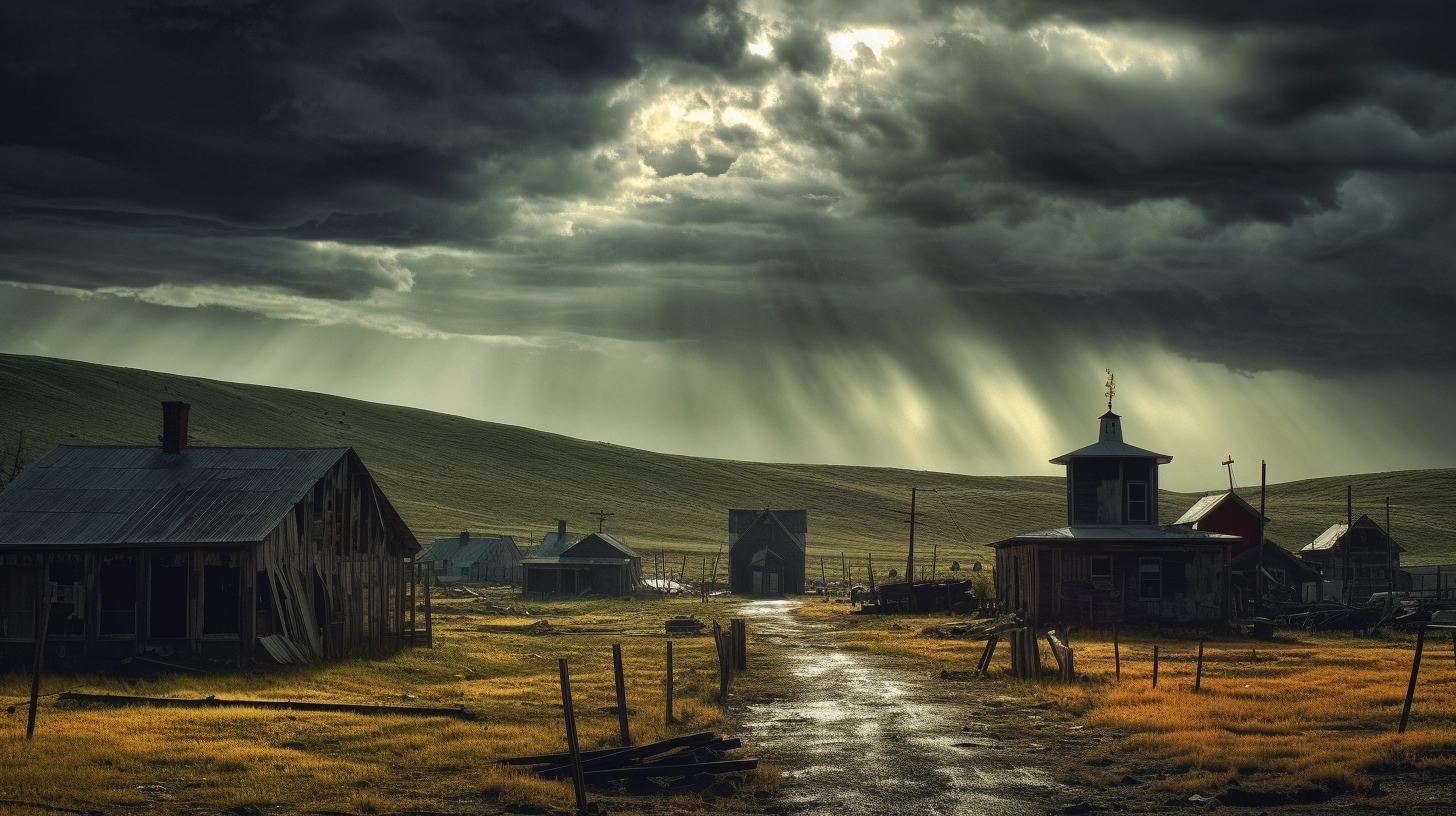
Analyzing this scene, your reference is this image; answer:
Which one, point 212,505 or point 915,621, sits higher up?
point 212,505

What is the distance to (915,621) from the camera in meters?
56.9

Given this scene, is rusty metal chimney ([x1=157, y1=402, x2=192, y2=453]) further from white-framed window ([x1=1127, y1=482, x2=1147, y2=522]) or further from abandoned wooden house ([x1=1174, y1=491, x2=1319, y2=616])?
abandoned wooden house ([x1=1174, y1=491, x2=1319, y2=616])

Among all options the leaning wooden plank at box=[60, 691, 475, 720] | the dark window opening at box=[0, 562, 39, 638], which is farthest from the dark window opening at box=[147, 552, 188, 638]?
the leaning wooden plank at box=[60, 691, 475, 720]

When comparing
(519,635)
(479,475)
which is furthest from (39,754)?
(479,475)

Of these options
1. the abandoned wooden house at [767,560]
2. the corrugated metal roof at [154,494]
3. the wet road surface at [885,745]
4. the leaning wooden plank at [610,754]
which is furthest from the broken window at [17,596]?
the abandoned wooden house at [767,560]

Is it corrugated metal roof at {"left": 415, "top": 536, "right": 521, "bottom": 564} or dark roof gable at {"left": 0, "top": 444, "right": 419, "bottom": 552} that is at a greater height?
dark roof gable at {"left": 0, "top": 444, "right": 419, "bottom": 552}

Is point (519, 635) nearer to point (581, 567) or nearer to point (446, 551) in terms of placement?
point (581, 567)

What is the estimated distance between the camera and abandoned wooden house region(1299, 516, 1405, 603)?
259 ft

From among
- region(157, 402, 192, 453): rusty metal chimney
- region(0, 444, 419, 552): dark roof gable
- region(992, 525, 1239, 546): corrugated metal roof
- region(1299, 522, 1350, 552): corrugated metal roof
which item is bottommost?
region(1299, 522, 1350, 552): corrugated metal roof

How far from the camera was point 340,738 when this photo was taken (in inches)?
864

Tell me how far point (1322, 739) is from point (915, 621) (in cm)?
3649

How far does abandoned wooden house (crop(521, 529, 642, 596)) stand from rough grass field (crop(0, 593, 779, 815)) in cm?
5439

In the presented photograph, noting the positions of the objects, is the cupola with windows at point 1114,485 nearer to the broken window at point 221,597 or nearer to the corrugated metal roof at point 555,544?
the broken window at point 221,597

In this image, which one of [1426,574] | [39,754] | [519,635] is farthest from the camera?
[1426,574]
